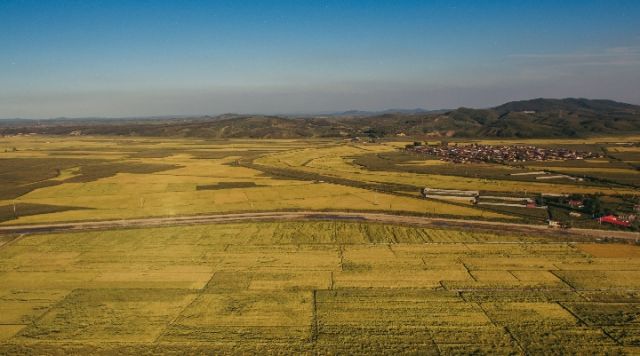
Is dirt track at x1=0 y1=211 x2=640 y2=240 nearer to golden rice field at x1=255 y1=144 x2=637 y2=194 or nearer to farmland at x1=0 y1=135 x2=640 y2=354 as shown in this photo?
farmland at x1=0 y1=135 x2=640 y2=354

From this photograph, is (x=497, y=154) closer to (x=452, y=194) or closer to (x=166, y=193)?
(x=452, y=194)

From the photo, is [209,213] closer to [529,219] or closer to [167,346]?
[167,346]

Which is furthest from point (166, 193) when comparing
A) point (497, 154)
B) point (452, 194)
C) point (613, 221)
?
point (497, 154)

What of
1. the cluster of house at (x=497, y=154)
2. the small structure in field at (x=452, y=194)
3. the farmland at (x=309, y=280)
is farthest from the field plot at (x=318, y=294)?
the cluster of house at (x=497, y=154)

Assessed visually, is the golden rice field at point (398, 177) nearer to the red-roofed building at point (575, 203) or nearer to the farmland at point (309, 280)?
the farmland at point (309, 280)

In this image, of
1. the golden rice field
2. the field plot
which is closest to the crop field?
the golden rice field

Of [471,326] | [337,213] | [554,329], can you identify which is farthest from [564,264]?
[337,213]
